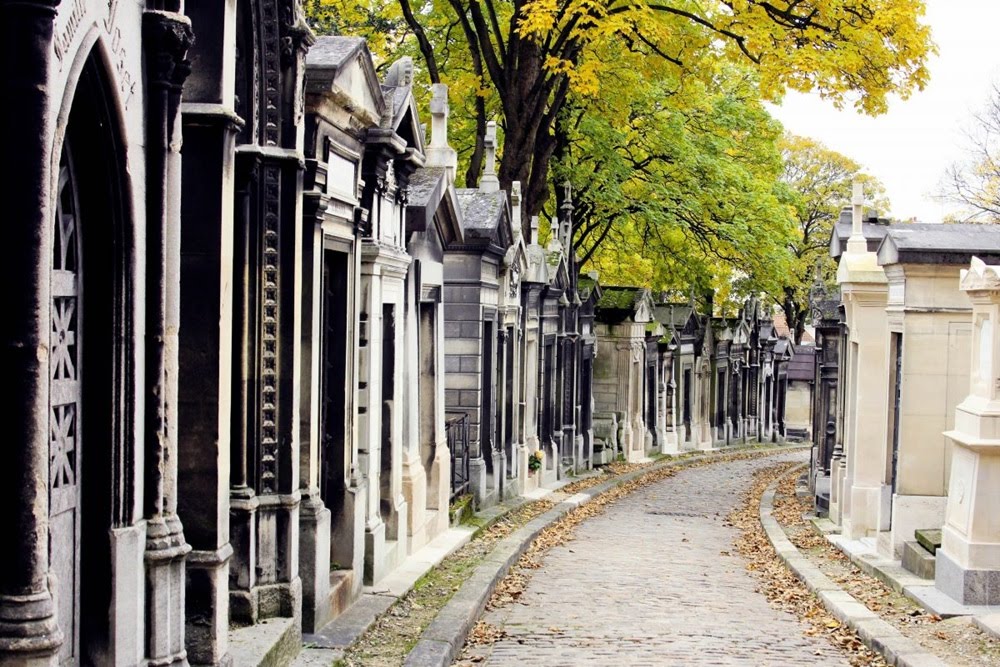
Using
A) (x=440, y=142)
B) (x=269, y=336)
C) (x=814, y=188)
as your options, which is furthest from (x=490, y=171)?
(x=814, y=188)

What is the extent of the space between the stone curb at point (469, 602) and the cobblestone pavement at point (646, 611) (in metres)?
0.24

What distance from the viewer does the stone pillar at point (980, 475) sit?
33.2ft

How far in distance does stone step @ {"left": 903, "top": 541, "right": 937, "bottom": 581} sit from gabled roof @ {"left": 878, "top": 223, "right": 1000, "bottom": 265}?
257 centimetres

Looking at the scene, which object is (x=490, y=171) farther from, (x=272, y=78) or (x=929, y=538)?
(x=272, y=78)

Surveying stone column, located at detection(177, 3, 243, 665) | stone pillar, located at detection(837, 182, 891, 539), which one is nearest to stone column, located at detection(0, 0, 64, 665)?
stone column, located at detection(177, 3, 243, 665)

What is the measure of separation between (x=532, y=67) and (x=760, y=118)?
11104mm

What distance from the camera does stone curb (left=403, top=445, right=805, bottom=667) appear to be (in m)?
8.64

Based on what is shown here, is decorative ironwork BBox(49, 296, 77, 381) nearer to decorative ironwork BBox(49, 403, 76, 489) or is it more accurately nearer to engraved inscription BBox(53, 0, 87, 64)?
decorative ironwork BBox(49, 403, 76, 489)

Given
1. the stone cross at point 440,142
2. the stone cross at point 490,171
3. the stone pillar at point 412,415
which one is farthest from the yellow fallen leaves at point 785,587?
the stone cross at point 490,171

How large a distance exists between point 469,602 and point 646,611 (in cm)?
154

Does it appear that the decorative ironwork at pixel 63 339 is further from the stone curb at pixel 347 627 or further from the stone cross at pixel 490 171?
the stone cross at pixel 490 171

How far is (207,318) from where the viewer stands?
6672 millimetres

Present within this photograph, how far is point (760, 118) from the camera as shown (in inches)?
1159

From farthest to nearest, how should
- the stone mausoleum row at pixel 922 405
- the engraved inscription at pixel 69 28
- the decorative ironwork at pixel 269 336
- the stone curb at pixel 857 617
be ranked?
the stone mausoleum row at pixel 922 405
the stone curb at pixel 857 617
the decorative ironwork at pixel 269 336
the engraved inscription at pixel 69 28
